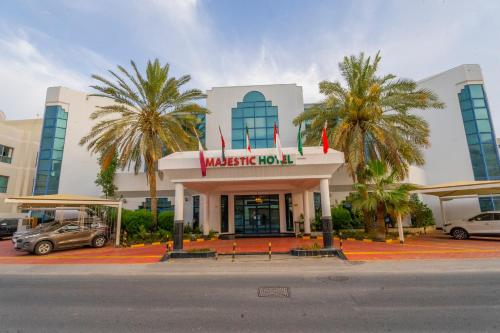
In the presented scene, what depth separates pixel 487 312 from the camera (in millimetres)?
5645

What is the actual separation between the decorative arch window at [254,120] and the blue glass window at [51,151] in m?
20.8

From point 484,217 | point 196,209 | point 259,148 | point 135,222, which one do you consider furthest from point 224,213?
point 484,217

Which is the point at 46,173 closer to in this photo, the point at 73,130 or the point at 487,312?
the point at 73,130

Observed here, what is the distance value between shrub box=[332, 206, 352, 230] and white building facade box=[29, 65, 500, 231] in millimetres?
2286

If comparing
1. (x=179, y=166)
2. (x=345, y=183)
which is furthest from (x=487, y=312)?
(x=345, y=183)

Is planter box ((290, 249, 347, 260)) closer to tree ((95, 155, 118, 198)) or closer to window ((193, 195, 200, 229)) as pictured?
window ((193, 195, 200, 229))

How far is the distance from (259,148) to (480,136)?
22.8m

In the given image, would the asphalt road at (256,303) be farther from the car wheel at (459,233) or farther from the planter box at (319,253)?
the car wheel at (459,233)

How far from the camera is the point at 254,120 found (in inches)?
1054

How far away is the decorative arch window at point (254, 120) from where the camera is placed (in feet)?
86.5

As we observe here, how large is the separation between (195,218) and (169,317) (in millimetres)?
20049

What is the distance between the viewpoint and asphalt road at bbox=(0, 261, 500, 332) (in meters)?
5.25

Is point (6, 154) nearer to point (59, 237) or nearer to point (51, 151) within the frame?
point (51, 151)

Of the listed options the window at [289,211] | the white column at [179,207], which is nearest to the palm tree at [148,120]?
the white column at [179,207]
